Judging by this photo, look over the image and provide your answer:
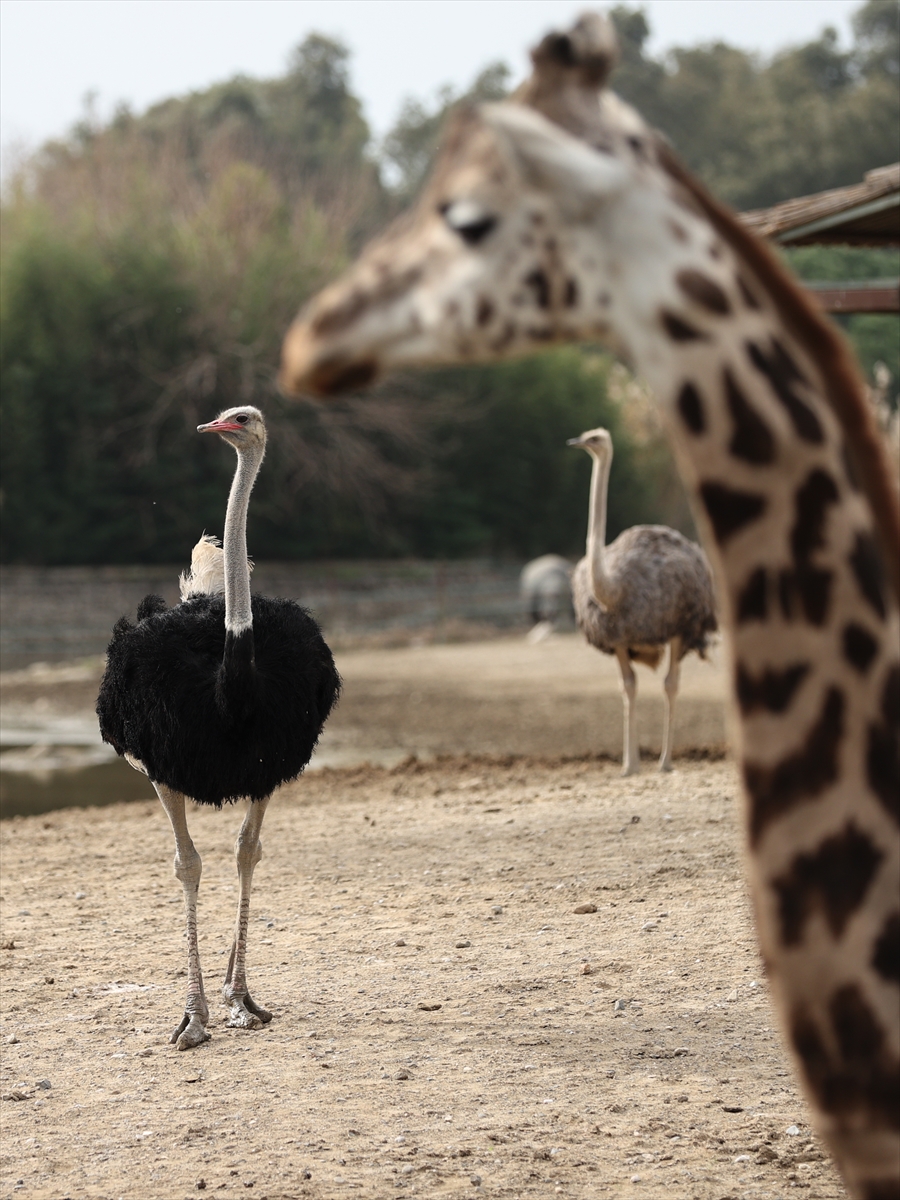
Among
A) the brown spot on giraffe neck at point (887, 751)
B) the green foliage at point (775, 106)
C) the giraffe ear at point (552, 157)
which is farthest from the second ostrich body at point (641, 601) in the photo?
the green foliage at point (775, 106)

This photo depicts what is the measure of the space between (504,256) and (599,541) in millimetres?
7865

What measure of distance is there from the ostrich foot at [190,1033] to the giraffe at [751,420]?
11.6ft

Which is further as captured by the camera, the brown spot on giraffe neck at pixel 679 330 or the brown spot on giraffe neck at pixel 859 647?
the brown spot on giraffe neck at pixel 859 647

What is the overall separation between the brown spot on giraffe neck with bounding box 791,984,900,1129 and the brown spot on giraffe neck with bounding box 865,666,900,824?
0.75ft

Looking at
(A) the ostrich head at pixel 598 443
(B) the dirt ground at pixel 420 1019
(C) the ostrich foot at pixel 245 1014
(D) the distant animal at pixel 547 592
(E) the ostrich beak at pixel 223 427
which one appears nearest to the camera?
(B) the dirt ground at pixel 420 1019

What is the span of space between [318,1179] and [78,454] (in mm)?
21439

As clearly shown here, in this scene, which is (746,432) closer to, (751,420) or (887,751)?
(751,420)

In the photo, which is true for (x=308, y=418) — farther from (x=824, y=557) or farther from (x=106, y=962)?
(x=824, y=557)

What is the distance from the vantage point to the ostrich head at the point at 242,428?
18.0 feet

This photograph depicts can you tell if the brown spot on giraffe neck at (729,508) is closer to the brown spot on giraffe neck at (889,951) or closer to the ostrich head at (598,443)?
the brown spot on giraffe neck at (889,951)

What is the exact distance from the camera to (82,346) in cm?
2425

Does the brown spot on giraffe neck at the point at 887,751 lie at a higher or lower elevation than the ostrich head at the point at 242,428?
lower

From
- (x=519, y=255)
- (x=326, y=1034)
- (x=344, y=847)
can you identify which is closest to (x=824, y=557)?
(x=519, y=255)

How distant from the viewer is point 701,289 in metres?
1.67
